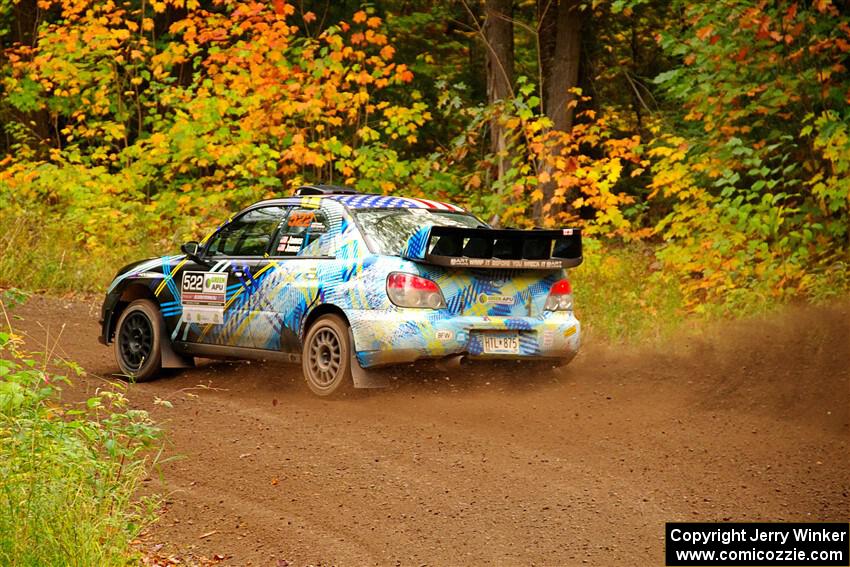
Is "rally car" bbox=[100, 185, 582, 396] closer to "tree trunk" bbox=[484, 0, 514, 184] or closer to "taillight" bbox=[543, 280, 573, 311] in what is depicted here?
"taillight" bbox=[543, 280, 573, 311]

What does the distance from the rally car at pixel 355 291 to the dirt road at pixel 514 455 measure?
409 millimetres

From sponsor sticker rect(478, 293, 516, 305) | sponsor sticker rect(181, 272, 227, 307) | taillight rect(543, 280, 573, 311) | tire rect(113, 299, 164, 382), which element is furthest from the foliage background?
tire rect(113, 299, 164, 382)

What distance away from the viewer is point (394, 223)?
33.1ft

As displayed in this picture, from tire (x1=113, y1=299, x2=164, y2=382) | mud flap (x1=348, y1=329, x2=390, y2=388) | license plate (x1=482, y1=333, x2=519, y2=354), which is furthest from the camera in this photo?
tire (x1=113, y1=299, x2=164, y2=382)

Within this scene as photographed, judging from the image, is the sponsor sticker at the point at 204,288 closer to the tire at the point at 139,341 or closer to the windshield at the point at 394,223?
the tire at the point at 139,341

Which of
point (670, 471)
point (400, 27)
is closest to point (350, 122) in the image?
point (400, 27)

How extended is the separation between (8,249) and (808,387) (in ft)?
39.8

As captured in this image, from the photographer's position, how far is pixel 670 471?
7520 millimetres

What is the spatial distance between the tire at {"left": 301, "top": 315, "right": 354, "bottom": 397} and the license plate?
3.66 ft

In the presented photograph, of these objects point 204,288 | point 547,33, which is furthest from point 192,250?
point 547,33

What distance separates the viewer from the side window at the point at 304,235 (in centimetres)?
1010

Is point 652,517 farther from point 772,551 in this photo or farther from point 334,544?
point 334,544

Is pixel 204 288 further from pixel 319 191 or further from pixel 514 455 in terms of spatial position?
pixel 514 455

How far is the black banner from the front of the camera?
5.82 metres
